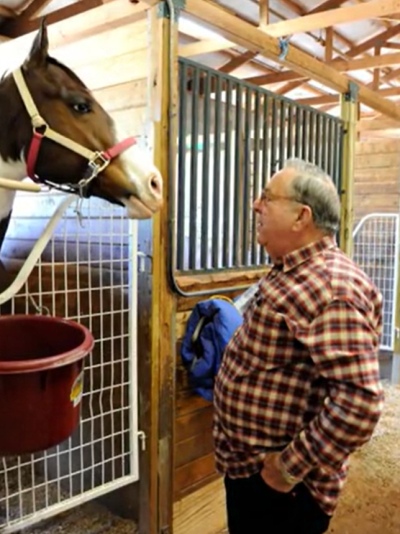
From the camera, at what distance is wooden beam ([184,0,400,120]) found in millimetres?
2010

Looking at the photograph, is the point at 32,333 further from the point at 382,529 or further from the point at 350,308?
the point at 382,529

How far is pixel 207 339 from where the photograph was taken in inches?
76.9

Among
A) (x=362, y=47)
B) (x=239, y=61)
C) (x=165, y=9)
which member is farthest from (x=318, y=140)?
(x=362, y=47)

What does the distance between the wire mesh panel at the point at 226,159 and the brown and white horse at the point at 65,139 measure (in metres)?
0.46

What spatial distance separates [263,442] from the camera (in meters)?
1.21

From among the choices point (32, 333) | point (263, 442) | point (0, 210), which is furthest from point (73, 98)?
point (263, 442)

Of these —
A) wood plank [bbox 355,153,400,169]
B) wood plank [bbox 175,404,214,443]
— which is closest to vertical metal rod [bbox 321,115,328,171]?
wood plank [bbox 175,404,214,443]

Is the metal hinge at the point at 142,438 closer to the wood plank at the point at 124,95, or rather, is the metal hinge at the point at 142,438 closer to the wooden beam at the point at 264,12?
the wood plank at the point at 124,95

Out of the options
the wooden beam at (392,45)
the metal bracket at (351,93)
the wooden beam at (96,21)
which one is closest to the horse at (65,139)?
the wooden beam at (96,21)

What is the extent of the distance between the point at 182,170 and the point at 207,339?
0.68 metres

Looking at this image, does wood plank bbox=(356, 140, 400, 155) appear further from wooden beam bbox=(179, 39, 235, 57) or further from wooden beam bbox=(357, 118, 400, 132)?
wooden beam bbox=(179, 39, 235, 57)

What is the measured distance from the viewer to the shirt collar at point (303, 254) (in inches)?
47.9

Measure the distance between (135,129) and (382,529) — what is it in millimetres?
2147

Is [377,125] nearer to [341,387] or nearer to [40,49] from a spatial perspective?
[40,49]
